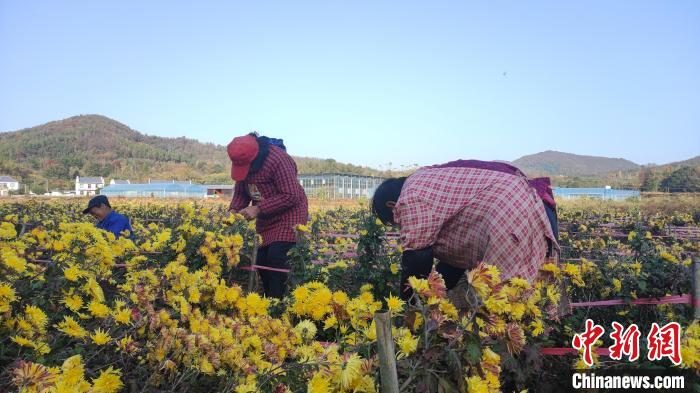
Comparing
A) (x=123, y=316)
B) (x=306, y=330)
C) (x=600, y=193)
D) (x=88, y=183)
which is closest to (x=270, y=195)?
(x=123, y=316)

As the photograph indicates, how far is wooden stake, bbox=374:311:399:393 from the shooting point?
1104 millimetres

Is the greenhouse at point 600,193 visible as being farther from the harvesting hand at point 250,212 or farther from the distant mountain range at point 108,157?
the harvesting hand at point 250,212

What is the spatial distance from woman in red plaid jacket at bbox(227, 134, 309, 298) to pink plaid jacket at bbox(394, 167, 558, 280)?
4.48 ft

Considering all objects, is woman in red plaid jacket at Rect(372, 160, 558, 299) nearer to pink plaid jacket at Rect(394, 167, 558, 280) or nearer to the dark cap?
pink plaid jacket at Rect(394, 167, 558, 280)

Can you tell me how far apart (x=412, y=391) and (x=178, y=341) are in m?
0.78

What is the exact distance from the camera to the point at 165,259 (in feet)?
9.41

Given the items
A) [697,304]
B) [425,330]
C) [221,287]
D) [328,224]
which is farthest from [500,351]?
[328,224]

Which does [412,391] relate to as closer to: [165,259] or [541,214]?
[541,214]

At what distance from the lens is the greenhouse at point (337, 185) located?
41.5 m

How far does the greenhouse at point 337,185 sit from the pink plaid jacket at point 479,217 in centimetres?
3758

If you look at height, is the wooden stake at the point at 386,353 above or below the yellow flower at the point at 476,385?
above

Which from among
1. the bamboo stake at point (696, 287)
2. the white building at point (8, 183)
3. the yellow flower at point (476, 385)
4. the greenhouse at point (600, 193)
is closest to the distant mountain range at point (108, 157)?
the white building at point (8, 183)

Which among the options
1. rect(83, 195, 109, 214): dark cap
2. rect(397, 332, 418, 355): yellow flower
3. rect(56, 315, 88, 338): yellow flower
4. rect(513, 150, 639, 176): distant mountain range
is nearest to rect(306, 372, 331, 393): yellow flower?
rect(397, 332, 418, 355): yellow flower

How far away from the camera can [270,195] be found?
3.61 m
